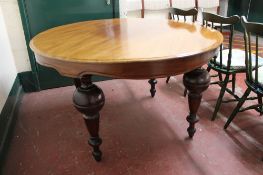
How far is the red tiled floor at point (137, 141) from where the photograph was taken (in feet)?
4.52

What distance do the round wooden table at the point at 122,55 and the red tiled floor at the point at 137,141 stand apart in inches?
5.8

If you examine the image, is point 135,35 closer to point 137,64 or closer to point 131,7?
point 137,64

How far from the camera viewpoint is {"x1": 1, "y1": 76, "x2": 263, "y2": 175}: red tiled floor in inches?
54.3

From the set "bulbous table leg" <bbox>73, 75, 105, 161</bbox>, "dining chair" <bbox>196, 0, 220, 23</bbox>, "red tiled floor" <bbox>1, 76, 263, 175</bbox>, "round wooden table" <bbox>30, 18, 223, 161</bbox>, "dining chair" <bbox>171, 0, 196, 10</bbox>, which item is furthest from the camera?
"dining chair" <bbox>196, 0, 220, 23</bbox>

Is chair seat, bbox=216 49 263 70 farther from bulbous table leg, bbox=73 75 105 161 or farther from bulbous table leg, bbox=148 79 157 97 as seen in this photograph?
bulbous table leg, bbox=73 75 105 161

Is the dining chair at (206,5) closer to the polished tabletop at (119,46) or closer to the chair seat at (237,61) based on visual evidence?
the chair seat at (237,61)

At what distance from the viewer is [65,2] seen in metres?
2.24

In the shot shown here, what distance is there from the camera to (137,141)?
5.28 feet

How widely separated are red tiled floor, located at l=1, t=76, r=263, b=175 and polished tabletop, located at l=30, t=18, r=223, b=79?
0.65 meters

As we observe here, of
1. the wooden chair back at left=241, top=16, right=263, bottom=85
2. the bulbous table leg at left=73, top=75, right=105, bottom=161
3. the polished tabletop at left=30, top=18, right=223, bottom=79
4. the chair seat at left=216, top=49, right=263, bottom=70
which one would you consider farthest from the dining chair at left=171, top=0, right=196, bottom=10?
Answer: the bulbous table leg at left=73, top=75, right=105, bottom=161

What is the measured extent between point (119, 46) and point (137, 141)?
2.49 feet

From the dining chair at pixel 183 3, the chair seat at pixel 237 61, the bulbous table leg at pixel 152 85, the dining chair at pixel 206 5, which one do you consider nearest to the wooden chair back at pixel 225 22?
the chair seat at pixel 237 61

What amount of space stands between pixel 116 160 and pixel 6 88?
1.14 m

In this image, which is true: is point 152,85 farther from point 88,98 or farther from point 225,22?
point 88,98
